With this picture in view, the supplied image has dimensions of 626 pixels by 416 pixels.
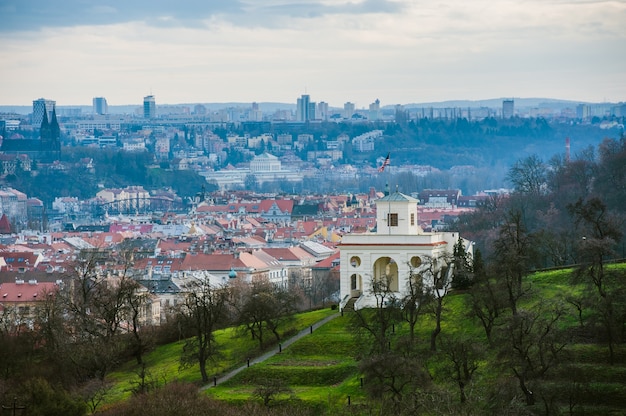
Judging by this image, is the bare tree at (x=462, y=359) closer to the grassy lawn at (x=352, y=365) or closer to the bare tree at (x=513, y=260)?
the grassy lawn at (x=352, y=365)

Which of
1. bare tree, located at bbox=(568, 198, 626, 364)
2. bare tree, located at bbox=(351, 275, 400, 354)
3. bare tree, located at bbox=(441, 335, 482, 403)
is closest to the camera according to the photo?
bare tree, located at bbox=(441, 335, 482, 403)

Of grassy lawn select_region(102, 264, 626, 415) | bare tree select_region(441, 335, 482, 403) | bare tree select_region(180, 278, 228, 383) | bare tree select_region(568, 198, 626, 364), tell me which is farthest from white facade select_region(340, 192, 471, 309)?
bare tree select_region(441, 335, 482, 403)

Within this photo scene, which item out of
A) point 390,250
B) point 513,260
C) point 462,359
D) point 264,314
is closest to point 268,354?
point 264,314

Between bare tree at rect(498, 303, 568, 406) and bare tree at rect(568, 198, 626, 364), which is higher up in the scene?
bare tree at rect(568, 198, 626, 364)

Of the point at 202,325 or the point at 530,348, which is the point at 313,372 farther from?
the point at 202,325

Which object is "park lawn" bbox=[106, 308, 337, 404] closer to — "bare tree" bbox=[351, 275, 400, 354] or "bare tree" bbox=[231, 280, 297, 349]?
"bare tree" bbox=[231, 280, 297, 349]

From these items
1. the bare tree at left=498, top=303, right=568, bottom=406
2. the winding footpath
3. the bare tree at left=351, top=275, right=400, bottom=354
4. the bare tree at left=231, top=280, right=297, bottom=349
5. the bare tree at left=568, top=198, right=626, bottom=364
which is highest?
the bare tree at left=568, top=198, right=626, bottom=364

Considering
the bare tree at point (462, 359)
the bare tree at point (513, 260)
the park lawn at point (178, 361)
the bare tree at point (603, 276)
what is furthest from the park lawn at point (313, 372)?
the bare tree at point (603, 276)

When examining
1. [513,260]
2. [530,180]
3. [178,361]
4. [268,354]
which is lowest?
[530,180]
